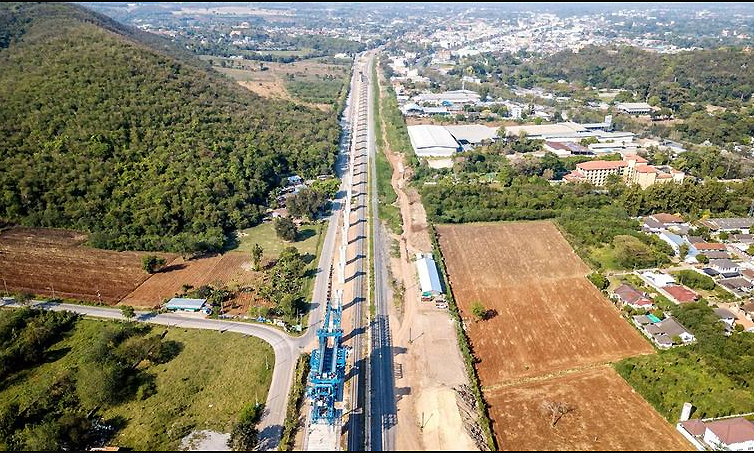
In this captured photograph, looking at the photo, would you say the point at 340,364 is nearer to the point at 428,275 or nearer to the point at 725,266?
the point at 428,275

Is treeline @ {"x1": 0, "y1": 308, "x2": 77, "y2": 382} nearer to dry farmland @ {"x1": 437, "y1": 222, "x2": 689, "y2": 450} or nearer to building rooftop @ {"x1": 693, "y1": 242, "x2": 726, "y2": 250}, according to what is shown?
dry farmland @ {"x1": 437, "y1": 222, "x2": 689, "y2": 450}

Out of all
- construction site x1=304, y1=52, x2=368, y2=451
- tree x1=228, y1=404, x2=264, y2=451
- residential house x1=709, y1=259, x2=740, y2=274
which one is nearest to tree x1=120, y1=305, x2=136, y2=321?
construction site x1=304, y1=52, x2=368, y2=451

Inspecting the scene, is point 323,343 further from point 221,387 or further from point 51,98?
point 51,98

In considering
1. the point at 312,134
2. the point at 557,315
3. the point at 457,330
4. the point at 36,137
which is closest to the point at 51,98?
the point at 36,137

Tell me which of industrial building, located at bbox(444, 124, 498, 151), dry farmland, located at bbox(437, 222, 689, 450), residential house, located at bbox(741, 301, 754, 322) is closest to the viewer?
dry farmland, located at bbox(437, 222, 689, 450)

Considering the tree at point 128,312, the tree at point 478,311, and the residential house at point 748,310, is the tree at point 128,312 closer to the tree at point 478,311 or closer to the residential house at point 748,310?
the tree at point 478,311

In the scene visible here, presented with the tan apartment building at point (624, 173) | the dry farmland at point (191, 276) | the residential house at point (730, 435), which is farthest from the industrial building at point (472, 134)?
the residential house at point (730, 435)
